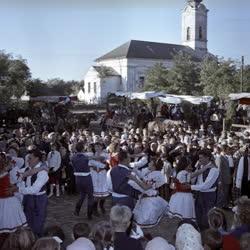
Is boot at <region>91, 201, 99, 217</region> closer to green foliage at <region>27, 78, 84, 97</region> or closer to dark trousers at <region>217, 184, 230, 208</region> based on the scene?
dark trousers at <region>217, 184, 230, 208</region>

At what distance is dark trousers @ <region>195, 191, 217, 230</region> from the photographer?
27.9ft

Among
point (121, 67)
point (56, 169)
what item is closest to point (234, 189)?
point (56, 169)

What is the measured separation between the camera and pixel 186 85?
4691cm

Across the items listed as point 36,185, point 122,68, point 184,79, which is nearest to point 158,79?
point 184,79

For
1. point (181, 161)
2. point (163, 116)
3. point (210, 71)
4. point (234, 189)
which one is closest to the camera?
point (181, 161)

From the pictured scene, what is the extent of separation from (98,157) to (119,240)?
18.4ft

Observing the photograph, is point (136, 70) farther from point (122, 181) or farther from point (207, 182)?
point (122, 181)

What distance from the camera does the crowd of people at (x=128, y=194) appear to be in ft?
15.1

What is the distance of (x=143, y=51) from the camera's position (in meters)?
71.8

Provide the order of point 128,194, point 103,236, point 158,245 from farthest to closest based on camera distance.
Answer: point 128,194, point 103,236, point 158,245

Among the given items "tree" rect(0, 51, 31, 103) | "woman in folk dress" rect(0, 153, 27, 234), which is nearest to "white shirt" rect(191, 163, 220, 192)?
"woman in folk dress" rect(0, 153, 27, 234)

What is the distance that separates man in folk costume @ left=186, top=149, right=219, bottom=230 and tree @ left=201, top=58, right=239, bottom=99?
99.6 ft

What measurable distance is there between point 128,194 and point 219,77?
35081 mm

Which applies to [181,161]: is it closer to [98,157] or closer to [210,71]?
[98,157]
